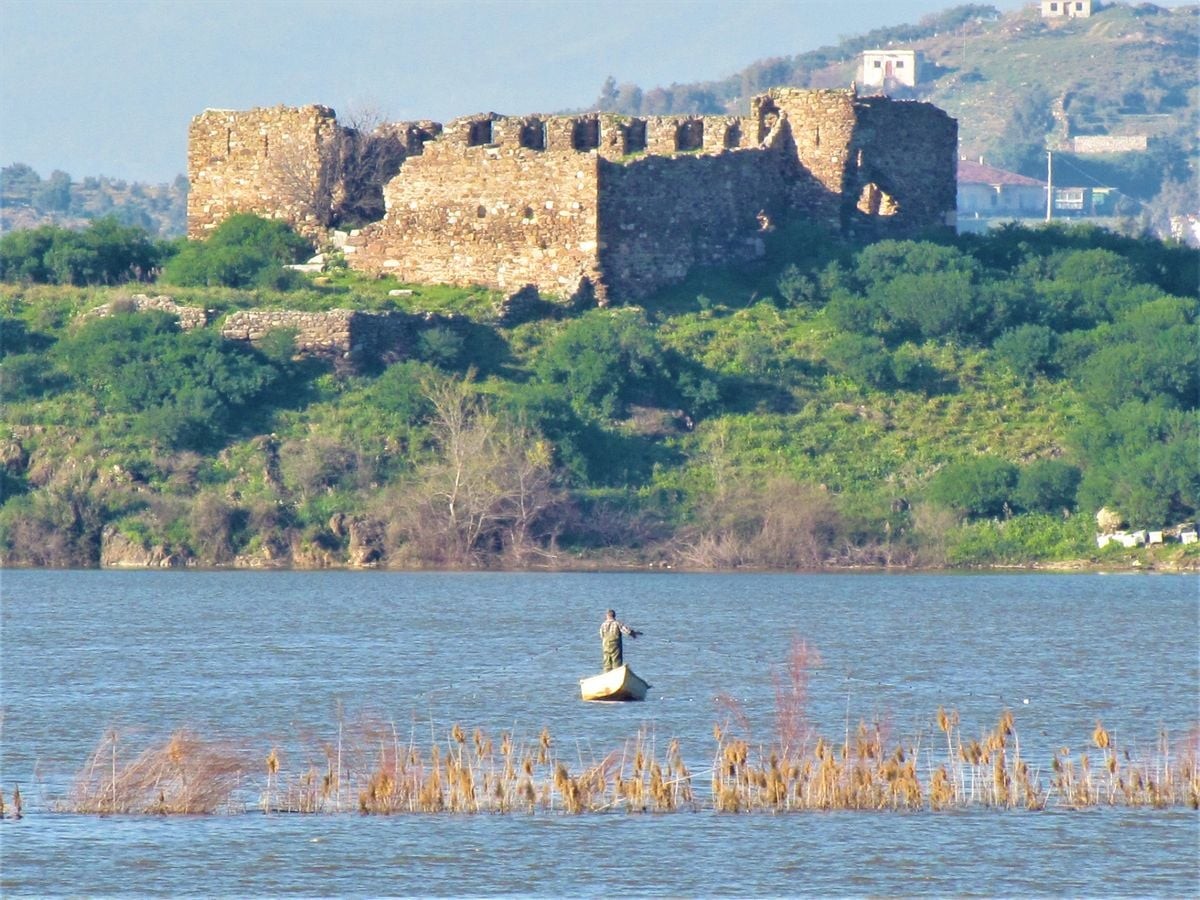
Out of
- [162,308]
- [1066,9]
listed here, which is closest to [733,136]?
[162,308]

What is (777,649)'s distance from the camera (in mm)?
26688

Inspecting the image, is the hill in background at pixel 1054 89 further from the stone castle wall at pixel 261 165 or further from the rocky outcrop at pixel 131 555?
the rocky outcrop at pixel 131 555

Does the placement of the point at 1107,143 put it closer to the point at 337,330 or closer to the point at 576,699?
the point at 337,330

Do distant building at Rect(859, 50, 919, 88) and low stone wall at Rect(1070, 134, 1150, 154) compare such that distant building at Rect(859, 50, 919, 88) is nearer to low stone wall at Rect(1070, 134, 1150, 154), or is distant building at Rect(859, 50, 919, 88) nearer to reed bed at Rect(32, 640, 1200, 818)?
low stone wall at Rect(1070, 134, 1150, 154)

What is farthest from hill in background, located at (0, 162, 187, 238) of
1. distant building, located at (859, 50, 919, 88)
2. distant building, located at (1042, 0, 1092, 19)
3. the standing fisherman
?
the standing fisherman

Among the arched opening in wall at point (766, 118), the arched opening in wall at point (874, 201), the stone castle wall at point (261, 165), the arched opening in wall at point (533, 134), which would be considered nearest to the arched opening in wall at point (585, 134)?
the arched opening in wall at point (533, 134)

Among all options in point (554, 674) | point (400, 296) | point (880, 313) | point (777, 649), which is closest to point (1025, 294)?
point (880, 313)

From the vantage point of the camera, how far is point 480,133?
140ft

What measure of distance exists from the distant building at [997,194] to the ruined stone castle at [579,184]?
69.0m

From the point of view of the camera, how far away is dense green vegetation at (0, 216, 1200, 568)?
36.5 metres

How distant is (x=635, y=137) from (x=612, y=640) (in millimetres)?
21223

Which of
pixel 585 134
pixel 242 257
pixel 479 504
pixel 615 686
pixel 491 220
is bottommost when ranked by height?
pixel 615 686

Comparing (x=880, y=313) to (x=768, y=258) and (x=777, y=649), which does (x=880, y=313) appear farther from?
(x=777, y=649)

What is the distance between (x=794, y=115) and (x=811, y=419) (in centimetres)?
629
